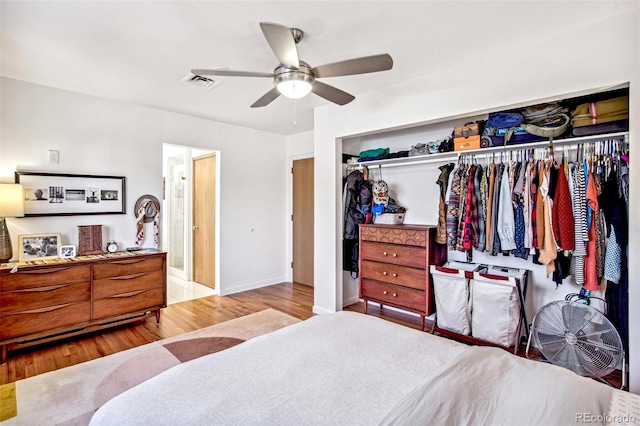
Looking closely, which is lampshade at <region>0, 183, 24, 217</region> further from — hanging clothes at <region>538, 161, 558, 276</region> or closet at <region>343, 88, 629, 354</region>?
hanging clothes at <region>538, 161, 558, 276</region>

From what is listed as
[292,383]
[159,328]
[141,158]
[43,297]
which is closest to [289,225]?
[141,158]

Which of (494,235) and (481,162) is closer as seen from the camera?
(494,235)

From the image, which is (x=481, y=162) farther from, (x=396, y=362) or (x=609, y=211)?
(x=396, y=362)

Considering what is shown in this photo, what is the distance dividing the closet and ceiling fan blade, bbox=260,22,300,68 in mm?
1940

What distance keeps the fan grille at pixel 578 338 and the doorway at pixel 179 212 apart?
449cm

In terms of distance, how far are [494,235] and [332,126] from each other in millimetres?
2068

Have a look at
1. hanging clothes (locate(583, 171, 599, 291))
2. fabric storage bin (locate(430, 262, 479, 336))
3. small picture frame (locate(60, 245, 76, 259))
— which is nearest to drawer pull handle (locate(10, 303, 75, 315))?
small picture frame (locate(60, 245, 76, 259))

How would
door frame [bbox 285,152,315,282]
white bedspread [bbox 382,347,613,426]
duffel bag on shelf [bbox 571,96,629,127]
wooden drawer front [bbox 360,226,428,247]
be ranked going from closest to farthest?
white bedspread [bbox 382,347,613,426], duffel bag on shelf [bbox 571,96,629,127], wooden drawer front [bbox 360,226,428,247], door frame [bbox 285,152,315,282]

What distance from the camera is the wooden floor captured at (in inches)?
106

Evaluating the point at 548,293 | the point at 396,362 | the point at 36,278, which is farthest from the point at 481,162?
the point at 36,278

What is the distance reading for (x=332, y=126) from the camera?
3.81m

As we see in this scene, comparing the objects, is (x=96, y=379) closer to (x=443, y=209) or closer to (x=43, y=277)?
(x=43, y=277)

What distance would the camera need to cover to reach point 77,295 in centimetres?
306

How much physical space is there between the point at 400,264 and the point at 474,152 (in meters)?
1.32
